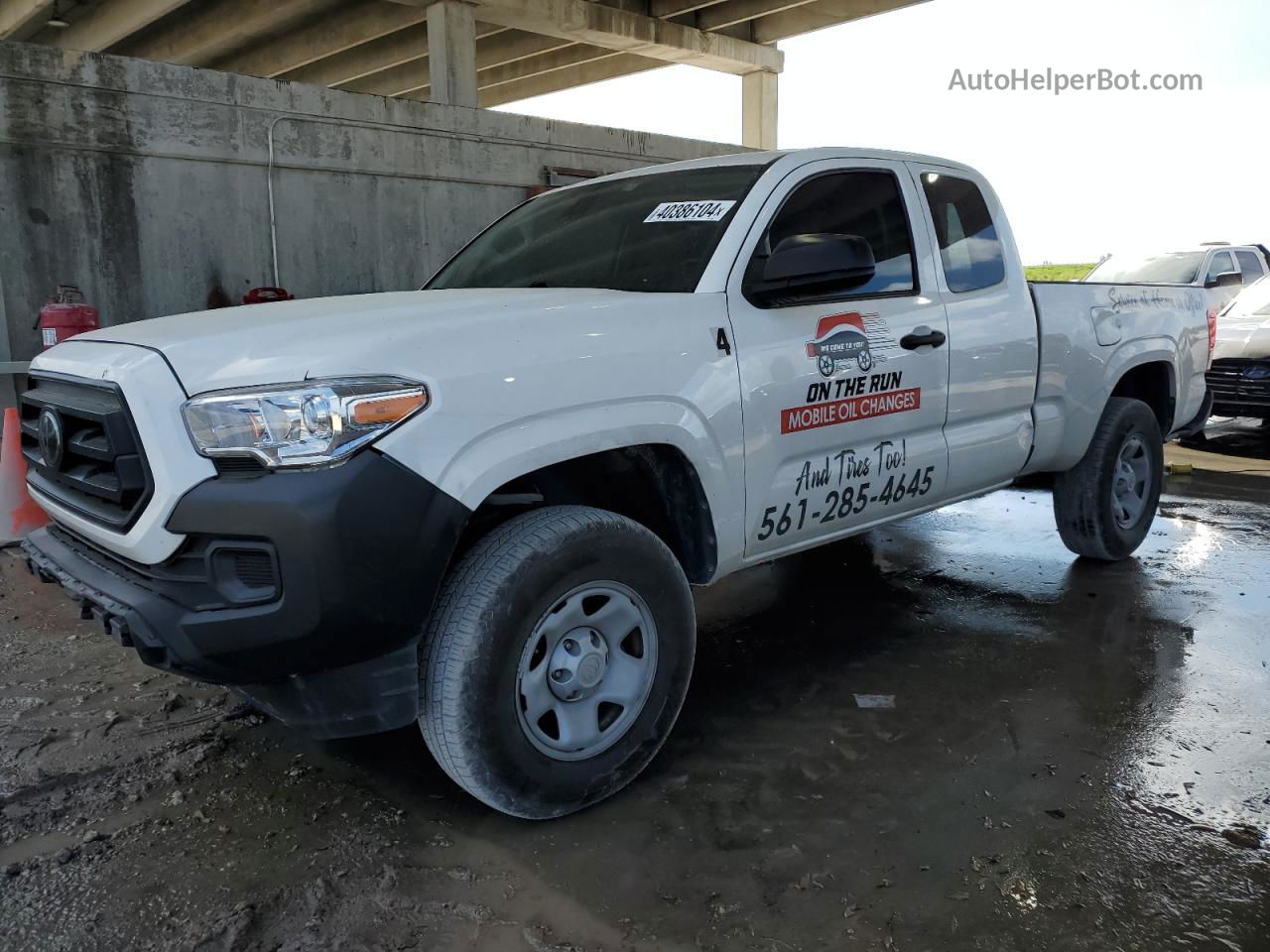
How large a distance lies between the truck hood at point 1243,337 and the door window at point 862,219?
6880 millimetres

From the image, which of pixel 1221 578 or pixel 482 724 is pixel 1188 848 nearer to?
pixel 482 724

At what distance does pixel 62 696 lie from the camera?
144 inches

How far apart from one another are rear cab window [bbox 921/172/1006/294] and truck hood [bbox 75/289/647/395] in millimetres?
1685

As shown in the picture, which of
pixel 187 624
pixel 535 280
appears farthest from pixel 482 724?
pixel 535 280

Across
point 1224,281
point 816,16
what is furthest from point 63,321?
point 816,16

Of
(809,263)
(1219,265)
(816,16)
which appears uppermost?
(816,16)

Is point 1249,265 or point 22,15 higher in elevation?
point 22,15

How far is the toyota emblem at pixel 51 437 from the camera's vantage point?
2.81 meters

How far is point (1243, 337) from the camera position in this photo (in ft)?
31.5

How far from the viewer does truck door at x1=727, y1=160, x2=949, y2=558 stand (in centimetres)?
321

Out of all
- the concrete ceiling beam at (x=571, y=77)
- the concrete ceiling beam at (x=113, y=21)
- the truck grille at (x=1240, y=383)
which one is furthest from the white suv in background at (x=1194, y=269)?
the concrete ceiling beam at (x=113, y=21)

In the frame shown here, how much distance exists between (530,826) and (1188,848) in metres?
1.76

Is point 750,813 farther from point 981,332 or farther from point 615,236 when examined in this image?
point 981,332

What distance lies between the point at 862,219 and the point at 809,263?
798 millimetres
